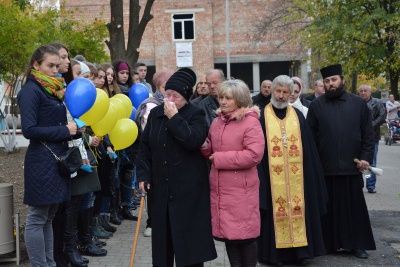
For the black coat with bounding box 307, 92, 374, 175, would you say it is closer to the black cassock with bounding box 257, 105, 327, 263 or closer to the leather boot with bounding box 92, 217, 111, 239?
the black cassock with bounding box 257, 105, 327, 263

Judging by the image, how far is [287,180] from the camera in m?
7.32

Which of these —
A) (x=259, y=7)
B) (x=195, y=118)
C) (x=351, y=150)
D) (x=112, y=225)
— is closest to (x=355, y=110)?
(x=351, y=150)

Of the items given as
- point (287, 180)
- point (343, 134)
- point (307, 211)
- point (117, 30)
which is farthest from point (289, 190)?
point (117, 30)

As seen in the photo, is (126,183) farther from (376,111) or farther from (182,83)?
(376,111)

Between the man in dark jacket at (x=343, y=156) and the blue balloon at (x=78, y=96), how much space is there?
10.1 feet

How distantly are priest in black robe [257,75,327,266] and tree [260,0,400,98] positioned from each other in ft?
59.8

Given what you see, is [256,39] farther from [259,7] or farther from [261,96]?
[261,96]

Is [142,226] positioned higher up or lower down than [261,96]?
lower down

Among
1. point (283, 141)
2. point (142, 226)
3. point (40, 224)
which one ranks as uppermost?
point (283, 141)

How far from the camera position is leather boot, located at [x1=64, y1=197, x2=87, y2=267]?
6363 mm

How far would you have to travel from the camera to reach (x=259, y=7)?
43906 mm

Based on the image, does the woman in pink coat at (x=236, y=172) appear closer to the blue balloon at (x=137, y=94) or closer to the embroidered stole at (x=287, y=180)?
the embroidered stole at (x=287, y=180)

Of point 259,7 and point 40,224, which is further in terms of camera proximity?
point 259,7

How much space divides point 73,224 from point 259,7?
39.0 meters
